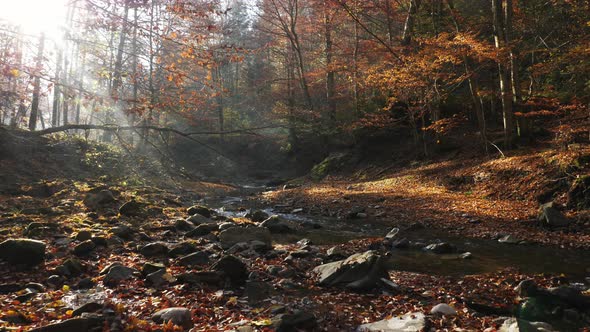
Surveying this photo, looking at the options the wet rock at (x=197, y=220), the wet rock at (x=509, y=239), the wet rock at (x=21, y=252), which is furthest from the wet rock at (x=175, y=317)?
the wet rock at (x=509, y=239)

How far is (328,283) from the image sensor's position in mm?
6055

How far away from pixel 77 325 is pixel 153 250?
338 cm

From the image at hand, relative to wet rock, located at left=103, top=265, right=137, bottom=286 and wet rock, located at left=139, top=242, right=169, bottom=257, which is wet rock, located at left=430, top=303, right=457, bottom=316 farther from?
wet rock, located at left=139, top=242, right=169, bottom=257

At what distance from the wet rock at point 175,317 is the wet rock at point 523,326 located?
11.8ft

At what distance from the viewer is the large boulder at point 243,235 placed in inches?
351

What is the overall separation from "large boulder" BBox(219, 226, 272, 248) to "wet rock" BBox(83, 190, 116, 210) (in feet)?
14.7

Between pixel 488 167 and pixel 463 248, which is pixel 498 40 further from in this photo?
pixel 463 248

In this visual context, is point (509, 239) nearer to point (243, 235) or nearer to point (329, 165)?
point (243, 235)

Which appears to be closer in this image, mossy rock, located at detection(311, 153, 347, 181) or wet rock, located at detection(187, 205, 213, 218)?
wet rock, located at detection(187, 205, 213, 218)

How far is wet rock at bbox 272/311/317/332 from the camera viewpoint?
4.34 m

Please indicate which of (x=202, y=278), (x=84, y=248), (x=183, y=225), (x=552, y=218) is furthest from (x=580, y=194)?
(x=84, y=248)

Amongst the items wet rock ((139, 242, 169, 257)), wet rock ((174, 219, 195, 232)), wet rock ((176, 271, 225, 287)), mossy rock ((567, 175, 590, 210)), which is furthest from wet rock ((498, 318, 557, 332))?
wet rock ((174, 219, 195, 232))

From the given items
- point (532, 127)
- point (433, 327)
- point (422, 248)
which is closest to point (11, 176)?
point (422, 248)

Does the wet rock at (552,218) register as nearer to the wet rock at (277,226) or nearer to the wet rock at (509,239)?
the wet rock at (509,239)
